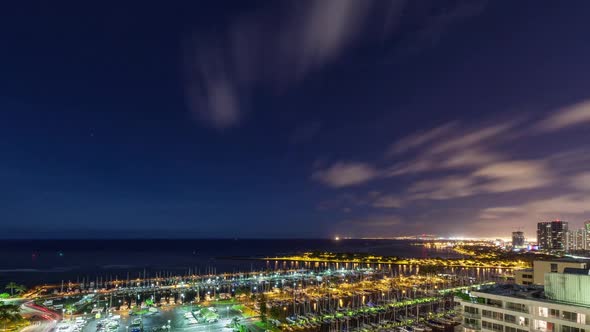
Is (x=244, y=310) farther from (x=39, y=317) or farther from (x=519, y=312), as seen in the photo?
(x=519, y=312)

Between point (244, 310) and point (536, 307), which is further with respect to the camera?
point (244, 310)

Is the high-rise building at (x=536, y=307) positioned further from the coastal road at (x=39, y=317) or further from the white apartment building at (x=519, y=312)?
the coastal road at (x=39, y=317)

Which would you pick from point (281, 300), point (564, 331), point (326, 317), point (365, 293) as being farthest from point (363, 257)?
point (564, 331)

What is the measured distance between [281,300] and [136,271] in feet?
226

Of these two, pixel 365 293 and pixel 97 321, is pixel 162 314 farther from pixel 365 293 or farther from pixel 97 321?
pixel 365 293

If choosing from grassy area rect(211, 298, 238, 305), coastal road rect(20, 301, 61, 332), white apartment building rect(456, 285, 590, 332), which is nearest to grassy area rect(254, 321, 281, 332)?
grassy area rect(211, 298, 238, 305)

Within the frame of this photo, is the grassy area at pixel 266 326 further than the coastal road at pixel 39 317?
No

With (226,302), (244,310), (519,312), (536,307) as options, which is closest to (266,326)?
(244,310)

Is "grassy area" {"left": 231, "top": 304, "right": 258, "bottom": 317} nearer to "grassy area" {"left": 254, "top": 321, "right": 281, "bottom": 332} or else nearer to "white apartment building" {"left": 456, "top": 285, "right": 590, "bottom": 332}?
"grassy area" {"left": 254, "top": 321, "right": 281, "bottom": 332}

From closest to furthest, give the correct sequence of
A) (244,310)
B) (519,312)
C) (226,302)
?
1. (519,312)
2. (244,310)
3. (226,302)

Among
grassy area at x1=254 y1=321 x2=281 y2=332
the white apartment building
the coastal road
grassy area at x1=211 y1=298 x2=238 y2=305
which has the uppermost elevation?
the white apartment building

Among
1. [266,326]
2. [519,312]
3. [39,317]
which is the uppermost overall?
[519,312]

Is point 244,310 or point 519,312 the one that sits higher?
point 519,312

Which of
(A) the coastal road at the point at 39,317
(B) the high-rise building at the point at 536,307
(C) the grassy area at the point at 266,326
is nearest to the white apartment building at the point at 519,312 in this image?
(B) the high-rise building at the point at 536,307
